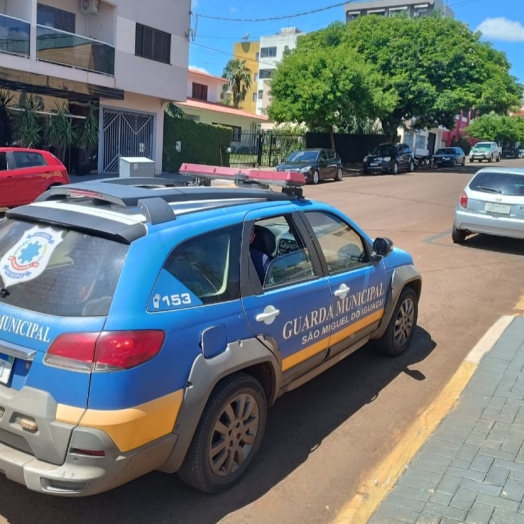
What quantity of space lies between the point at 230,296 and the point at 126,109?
2190cm

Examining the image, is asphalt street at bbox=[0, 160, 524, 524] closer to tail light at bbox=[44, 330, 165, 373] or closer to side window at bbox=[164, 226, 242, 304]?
tail light at bbox=[44, 330, 165, 373]

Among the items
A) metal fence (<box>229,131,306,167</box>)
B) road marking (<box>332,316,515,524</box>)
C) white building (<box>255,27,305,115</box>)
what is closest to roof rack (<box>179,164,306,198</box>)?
road marking (<box>332,316,515,524</box>)

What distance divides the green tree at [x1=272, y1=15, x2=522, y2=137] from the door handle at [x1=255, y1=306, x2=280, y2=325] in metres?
29.5

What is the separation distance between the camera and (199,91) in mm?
46062

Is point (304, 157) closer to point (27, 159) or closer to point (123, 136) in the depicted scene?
point (123, 136)

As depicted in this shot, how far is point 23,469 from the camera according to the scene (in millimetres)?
2730

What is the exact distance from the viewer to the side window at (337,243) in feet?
14.2

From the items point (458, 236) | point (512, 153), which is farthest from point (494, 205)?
point (512, 153)

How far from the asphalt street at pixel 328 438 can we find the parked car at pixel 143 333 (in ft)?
0.73

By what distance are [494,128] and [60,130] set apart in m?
65.7

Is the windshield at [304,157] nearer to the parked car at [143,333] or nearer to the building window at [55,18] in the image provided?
the building window at [55,18]

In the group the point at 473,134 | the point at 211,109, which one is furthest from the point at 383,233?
the point at 473,134

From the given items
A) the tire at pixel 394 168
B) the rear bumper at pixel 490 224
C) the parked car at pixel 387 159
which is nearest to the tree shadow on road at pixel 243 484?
the rear bumper at pixel 490 224

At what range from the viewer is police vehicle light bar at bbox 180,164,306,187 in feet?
14.4
